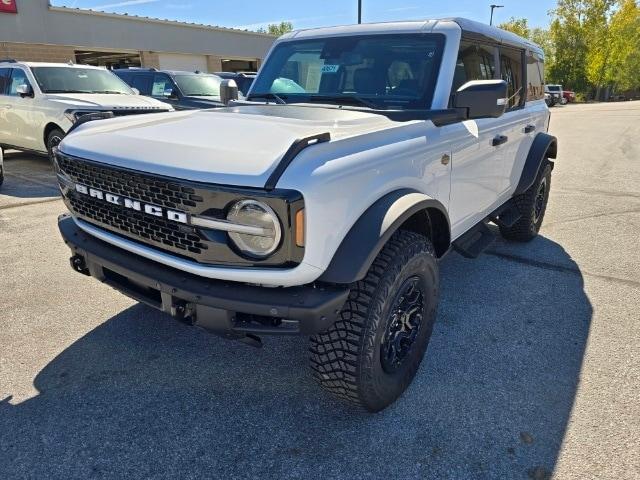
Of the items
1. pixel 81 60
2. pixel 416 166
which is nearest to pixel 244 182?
pixel 416 166

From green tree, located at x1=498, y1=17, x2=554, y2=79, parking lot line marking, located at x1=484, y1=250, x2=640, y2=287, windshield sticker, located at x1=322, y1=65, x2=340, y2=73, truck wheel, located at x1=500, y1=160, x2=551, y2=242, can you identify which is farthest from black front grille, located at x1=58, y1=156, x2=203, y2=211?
green tree, located at x1=498, y1=17, x2=554, y2=79

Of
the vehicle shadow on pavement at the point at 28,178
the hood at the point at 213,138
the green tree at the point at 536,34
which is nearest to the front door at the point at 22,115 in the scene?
the vehicle shadow on pavement at the point at 28,178

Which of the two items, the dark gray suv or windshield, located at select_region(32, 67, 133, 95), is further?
the dark gray suv

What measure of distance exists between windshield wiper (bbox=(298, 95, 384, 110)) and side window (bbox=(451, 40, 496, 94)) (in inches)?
20.6

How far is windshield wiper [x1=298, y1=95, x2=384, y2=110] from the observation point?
2.99m

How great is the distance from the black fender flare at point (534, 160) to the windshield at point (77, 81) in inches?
291

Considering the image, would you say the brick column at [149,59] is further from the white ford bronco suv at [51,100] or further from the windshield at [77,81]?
the windshield at [77,81]

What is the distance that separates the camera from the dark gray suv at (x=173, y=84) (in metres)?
10.6

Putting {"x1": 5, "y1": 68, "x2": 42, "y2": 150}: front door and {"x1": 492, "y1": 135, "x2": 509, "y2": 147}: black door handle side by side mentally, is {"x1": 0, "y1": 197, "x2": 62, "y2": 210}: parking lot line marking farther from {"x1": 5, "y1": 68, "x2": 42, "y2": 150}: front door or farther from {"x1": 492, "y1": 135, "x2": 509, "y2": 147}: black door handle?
{"x1": 492, "y1": 135, "x2": 509, "y2": 147}: black door handle

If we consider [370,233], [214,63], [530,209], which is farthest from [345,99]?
[214,63]

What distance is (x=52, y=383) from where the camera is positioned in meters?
2.68

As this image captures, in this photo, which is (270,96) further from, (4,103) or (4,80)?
(4,80)

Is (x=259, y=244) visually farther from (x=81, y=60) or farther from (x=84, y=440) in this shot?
(x=81, y=60)

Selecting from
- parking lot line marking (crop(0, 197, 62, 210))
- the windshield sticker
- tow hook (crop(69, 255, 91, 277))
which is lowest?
parking lot line marking (crop(0, 197, 62, 210))
